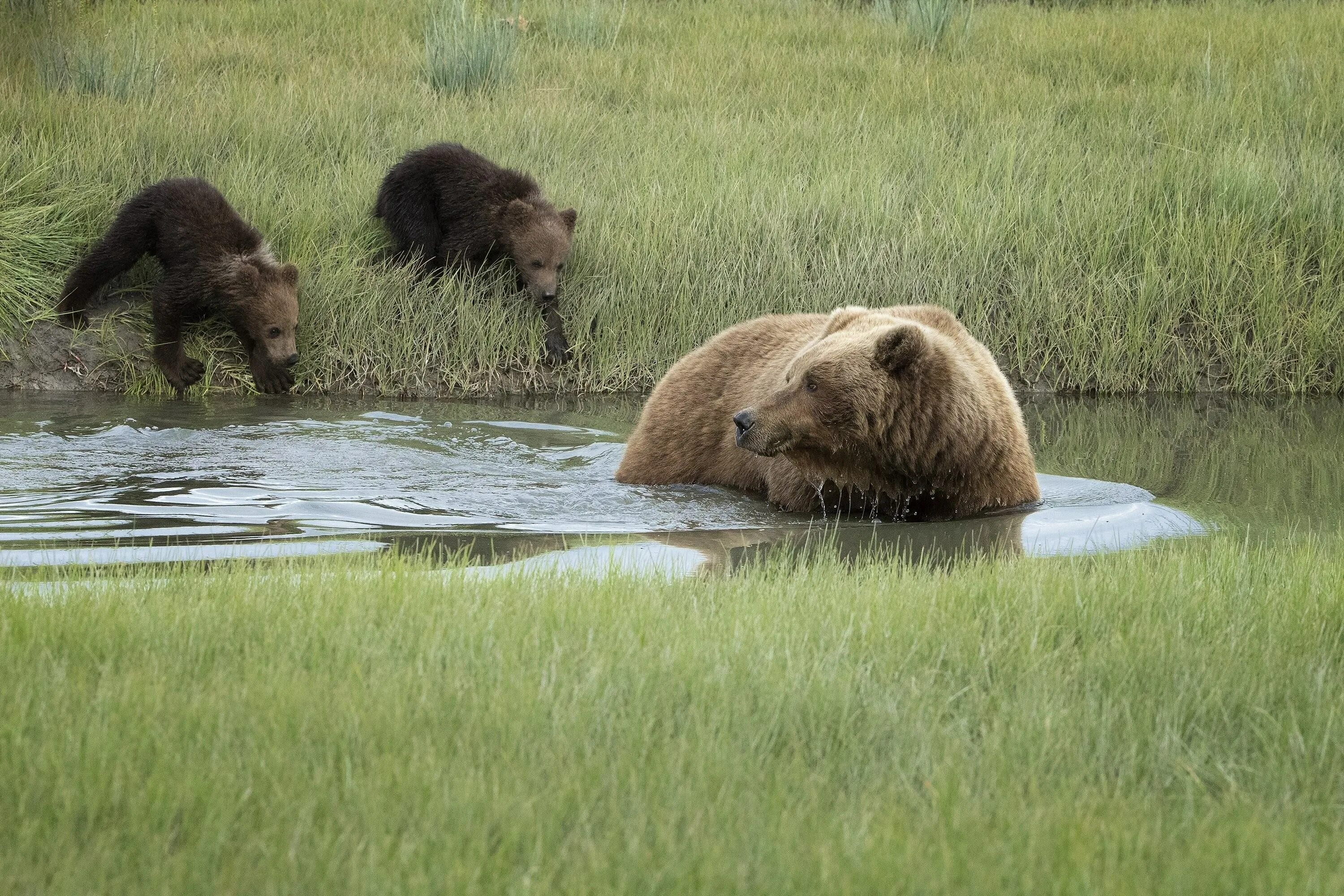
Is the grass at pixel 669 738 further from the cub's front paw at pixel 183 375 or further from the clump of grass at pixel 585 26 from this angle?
the clump of grass at pixel 585 26

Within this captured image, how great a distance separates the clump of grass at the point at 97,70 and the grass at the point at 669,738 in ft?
31.4

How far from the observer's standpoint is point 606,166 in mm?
11266

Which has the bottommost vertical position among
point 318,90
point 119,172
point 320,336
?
point 320,336

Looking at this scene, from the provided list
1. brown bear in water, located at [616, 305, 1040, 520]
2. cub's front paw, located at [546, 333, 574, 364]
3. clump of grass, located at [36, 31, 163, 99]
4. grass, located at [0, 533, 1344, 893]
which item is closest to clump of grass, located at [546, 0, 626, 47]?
clump of grass, located at [36, 31, 163, 99]

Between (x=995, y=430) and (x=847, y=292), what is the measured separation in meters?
4.42

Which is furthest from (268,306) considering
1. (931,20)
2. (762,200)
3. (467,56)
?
(931,20)

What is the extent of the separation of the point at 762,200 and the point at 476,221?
2.23m

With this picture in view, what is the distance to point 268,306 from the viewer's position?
8812 millimetres

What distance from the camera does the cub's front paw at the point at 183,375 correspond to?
891 centimetres

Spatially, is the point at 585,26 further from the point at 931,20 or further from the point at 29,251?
the point at 29,251

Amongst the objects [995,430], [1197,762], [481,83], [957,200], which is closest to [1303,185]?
[957,200]

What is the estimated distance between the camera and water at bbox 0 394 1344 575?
4.97m

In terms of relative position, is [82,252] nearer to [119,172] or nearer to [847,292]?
[119,172]

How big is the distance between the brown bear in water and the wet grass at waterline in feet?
11.5
